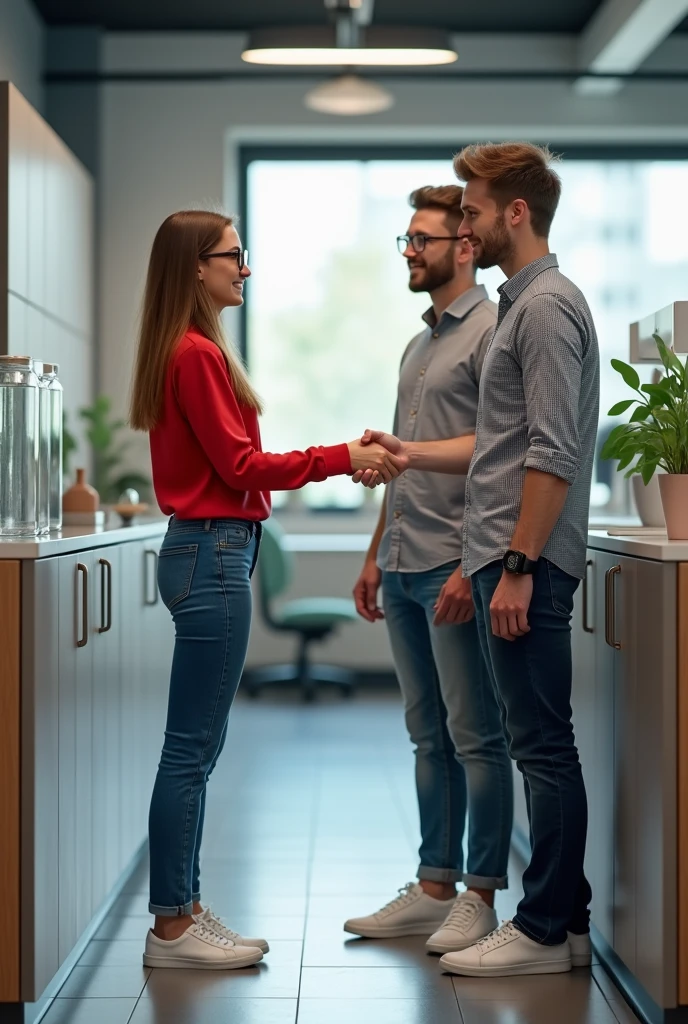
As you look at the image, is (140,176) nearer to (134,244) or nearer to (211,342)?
(134,244)

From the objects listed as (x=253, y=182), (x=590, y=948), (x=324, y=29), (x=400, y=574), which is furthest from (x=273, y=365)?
(x=590, y=948)

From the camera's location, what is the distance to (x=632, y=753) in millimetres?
2223

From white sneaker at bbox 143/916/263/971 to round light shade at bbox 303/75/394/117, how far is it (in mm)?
3836

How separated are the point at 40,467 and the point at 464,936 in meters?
1.33

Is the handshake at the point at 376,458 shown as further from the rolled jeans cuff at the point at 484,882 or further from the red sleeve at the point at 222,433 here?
the rolled jeans cuff at the point at 484,882

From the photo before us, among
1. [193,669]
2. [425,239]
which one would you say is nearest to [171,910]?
[193,669]

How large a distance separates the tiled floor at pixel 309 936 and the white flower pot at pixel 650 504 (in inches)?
38.6

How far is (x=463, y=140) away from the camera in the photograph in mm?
6645

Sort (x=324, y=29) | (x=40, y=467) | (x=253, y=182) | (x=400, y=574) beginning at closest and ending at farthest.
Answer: (x=40, y=467) → (x=400, y=574) → (x=324, y=29) → (x=253, y=182)

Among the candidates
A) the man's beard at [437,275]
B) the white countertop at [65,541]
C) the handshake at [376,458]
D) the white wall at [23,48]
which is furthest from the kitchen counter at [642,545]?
the white wall at [23,48]

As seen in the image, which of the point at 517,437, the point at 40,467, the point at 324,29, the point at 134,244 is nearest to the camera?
the point at 517,437

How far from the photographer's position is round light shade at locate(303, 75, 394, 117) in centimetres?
522

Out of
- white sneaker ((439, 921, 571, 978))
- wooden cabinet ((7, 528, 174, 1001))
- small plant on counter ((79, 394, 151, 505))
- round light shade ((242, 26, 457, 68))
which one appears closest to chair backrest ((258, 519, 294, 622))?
small plant on counter ((79, 394, 151, 505))

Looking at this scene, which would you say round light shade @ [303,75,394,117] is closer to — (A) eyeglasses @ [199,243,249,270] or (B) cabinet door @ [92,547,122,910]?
(A) eyeglasses @ [199,243,249,270]
